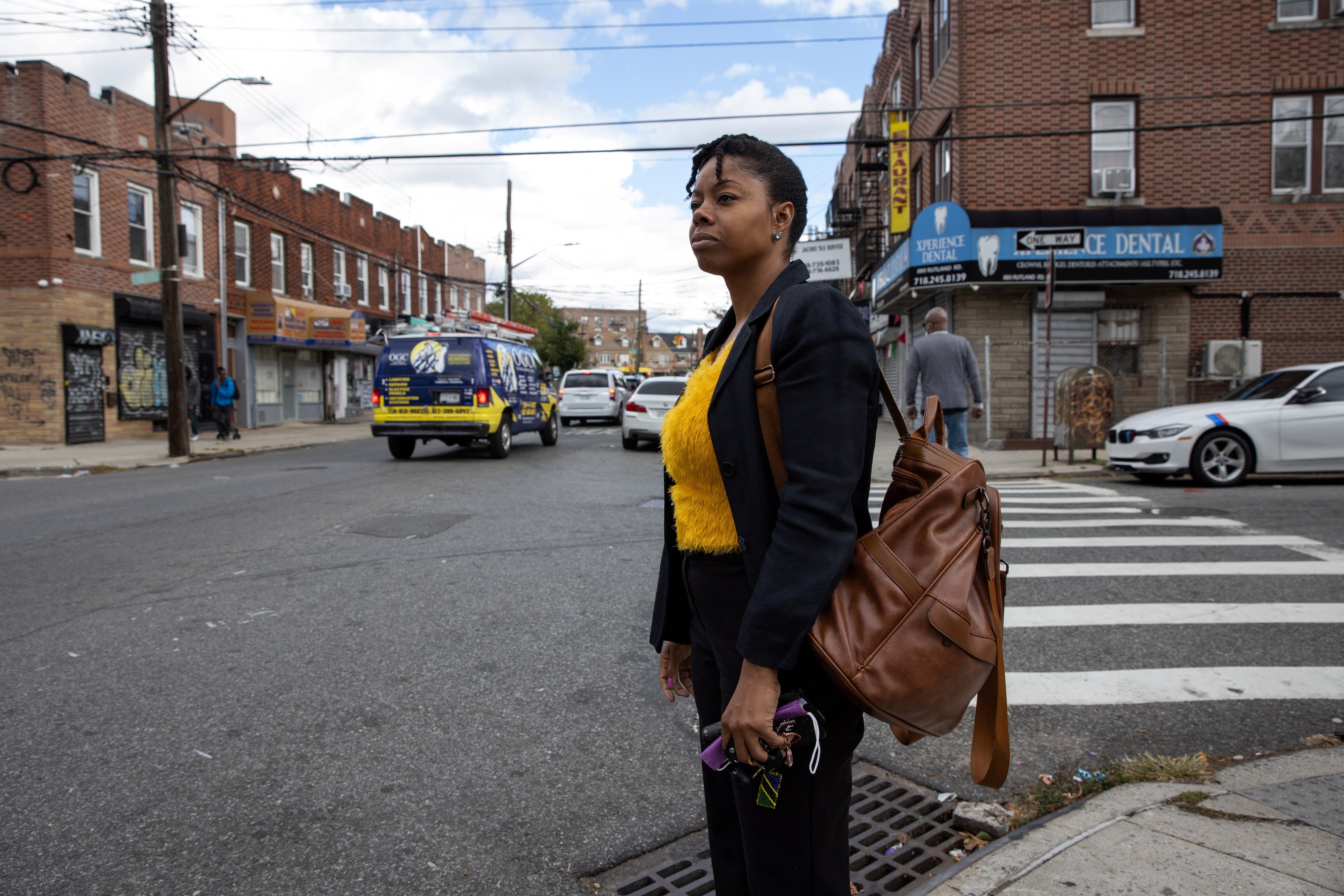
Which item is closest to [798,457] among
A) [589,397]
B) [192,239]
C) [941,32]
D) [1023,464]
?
[1023,464]

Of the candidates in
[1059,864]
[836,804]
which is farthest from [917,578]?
[1059,864]

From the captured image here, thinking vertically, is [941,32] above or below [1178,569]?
above

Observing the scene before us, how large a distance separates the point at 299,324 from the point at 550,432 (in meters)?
12.7

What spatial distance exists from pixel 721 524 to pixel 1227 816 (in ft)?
7.22

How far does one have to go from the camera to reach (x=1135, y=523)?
8.40 meters

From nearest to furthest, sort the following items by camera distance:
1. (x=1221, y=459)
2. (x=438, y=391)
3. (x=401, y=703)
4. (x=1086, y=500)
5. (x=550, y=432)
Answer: (x=401, y=703), (x=1086, y=500), (x=1221, y=459), (x=438, y=391), (x=550, y=432)

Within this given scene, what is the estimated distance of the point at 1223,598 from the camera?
5695mm

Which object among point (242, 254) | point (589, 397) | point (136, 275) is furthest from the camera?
point (589, 397)

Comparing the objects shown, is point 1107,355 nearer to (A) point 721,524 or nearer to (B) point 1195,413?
(B) point 1195,413

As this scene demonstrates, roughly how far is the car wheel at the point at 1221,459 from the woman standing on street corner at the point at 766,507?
10378 mm

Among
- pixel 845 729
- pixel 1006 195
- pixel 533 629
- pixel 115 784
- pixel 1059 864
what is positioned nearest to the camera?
pixel 845 729

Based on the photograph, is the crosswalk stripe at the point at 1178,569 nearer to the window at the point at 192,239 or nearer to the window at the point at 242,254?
the window at the point at 192,239

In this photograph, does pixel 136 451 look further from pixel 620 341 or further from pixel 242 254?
pixel 620 341

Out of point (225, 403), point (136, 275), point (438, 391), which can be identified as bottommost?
point (225, 403)
